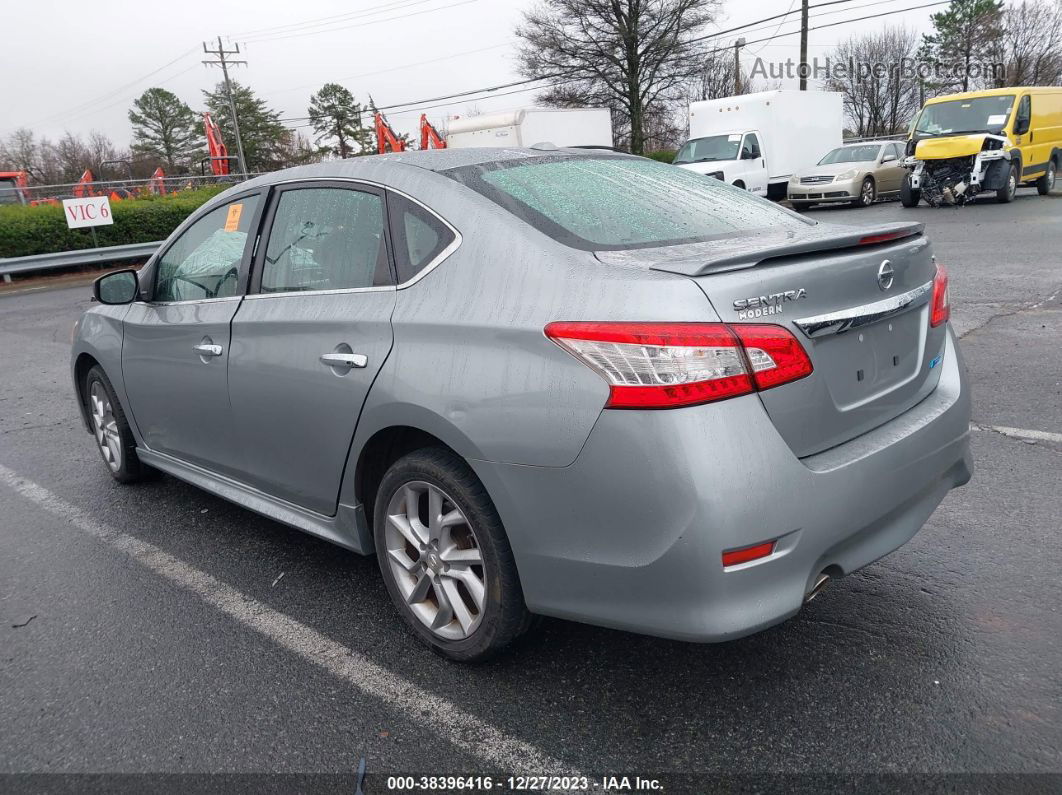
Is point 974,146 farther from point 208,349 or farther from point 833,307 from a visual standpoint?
point 208,349

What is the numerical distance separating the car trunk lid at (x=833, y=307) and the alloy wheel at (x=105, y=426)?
3.50 meters

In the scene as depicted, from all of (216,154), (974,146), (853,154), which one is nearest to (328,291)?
(974,146)

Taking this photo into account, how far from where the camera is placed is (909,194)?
1875 centimetres

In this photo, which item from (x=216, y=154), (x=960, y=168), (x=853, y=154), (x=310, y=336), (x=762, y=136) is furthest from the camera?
(x=216, y=154)

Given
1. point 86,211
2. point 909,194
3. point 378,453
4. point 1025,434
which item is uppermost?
point 86,211

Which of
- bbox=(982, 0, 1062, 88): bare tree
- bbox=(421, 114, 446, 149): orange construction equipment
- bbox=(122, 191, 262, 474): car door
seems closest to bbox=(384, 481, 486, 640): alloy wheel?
bbox=(122, 191, 262, 474): car door

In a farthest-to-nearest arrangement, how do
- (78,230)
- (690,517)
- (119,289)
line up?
(78,230), (119,289), (690,517)

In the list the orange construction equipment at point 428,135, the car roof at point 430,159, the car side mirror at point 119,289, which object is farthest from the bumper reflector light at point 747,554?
the orange construction equipment at point 428,135

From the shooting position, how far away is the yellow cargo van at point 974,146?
1775 cm

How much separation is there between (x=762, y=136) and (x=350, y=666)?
23061 millimetres

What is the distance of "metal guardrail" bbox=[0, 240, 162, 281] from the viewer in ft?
61.8

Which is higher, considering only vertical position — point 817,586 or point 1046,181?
point 817,586

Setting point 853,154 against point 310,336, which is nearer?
point 310,336

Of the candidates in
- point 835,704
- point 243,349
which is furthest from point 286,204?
point 835,704
